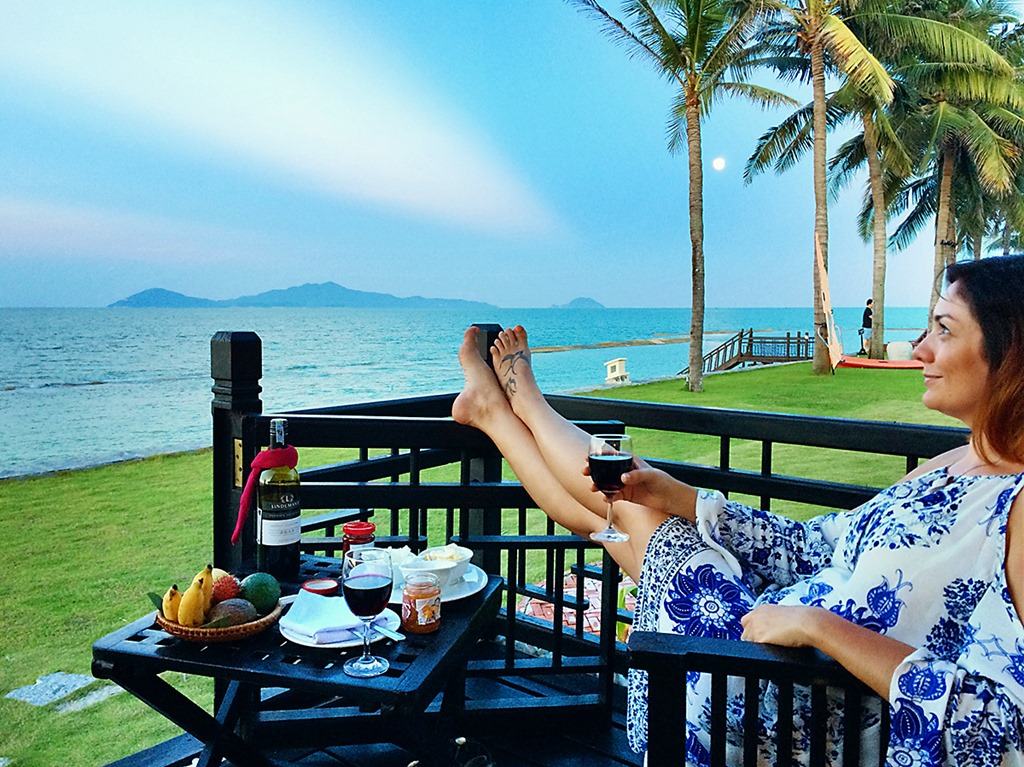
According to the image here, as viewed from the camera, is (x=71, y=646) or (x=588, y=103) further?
(x=588, y=103)

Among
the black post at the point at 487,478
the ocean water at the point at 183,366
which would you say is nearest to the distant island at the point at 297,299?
the ocean water at the point at 183,366

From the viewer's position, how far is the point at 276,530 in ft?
5.00

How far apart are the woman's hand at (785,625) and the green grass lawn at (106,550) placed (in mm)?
3069

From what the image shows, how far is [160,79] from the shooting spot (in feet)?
59.6

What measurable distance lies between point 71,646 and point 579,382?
64.5 ft

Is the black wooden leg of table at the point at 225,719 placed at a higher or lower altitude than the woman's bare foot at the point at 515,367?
lower

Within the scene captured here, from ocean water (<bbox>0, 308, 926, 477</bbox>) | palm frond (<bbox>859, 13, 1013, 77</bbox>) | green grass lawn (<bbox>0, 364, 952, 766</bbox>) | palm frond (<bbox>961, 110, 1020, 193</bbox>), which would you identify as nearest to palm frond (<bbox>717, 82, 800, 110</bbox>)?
palm frond (<bbox>859, 13, 1013, 77</bbox>)

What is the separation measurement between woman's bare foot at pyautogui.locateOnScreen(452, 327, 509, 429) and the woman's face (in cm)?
105

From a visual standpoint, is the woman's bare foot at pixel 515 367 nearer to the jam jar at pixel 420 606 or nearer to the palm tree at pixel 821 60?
the jam jar at pixel 420 606

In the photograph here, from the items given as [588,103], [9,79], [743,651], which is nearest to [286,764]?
[743,651]

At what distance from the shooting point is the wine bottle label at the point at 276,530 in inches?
60.1

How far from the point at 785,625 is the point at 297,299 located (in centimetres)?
5099

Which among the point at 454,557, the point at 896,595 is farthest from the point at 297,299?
the point at 896,595

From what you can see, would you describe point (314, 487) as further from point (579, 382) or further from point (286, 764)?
point (579, 382)
